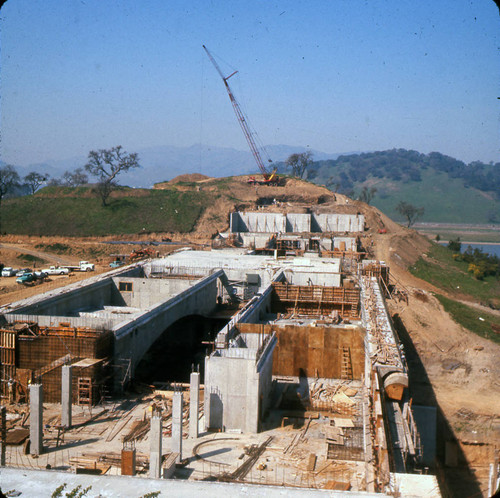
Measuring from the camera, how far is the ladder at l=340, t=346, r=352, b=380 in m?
22.7

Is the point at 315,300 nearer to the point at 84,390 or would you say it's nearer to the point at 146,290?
the point at 146,290

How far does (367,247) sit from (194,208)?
21332 millimetres

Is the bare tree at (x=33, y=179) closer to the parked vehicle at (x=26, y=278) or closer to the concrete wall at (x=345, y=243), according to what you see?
the parked vehicle at (x=26, y=278)

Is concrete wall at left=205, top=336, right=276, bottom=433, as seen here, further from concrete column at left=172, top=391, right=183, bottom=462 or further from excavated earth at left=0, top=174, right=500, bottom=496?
excavated earth at left=0, top=174, right=500, bottom=496

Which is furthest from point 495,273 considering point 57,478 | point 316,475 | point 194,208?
point 57,478

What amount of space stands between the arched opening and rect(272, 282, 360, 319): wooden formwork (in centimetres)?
348

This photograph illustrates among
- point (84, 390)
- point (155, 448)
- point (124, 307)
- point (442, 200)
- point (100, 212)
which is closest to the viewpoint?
point (155, 448)

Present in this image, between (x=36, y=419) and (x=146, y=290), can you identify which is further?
(x=146, y=290)

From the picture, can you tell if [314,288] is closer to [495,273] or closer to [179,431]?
[179,431]

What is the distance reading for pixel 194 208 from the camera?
6800 cm

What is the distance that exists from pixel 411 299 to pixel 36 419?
34966mm

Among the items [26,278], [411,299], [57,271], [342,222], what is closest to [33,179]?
[342,222]

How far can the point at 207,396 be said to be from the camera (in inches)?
666

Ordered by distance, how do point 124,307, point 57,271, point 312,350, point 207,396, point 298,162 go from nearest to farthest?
point 207,396
point 312,350
point 124,307
point 57,271
point 298,162
